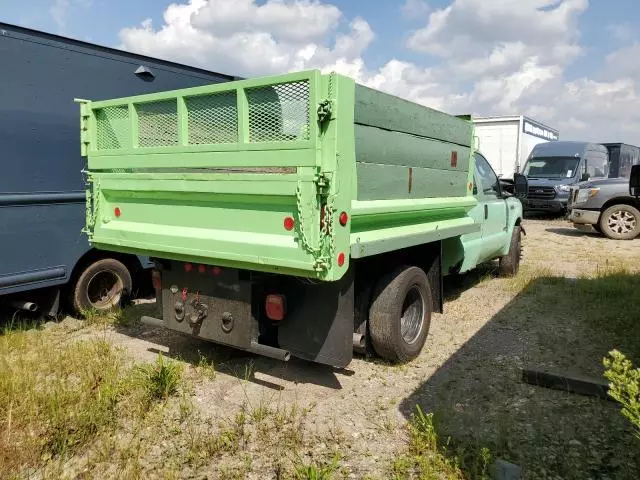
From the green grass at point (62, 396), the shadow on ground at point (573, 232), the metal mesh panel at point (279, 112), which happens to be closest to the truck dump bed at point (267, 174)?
the metal mesh panel at point (279, 112)

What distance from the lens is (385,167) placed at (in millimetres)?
3773

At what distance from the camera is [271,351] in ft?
11.7

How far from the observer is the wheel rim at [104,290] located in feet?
18.2

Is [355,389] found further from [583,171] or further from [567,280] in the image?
[583,171]

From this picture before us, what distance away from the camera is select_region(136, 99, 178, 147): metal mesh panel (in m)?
3.72

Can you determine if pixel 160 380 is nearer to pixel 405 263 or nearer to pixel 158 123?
pixel 158 123

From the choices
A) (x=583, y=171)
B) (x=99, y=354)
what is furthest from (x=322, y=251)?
(x=583, y=171)

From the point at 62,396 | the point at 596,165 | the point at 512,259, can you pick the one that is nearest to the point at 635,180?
the point at 512,259

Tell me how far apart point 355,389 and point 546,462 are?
4.71ft

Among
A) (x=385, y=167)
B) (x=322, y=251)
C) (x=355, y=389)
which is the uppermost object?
(x=385, y=167)

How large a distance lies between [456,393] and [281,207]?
1.90 meters

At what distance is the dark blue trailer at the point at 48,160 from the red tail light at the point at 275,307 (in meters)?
2.54

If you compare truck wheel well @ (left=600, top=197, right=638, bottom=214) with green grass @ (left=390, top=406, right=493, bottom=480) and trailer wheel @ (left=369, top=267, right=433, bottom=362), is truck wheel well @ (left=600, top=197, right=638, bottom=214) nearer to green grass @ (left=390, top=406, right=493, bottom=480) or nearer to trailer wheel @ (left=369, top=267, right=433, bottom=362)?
trailer wheel @ (left=369, top=267, right=433, bottom=362)

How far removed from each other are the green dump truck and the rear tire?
904 cm
